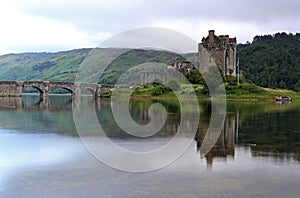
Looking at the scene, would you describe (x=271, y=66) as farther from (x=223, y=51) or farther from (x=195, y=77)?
(x=195, y=77)

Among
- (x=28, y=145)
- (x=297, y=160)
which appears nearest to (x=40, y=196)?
(x=28, y=145)

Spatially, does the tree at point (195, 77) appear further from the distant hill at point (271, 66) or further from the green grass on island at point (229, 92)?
the distant hill at point (271, 66)

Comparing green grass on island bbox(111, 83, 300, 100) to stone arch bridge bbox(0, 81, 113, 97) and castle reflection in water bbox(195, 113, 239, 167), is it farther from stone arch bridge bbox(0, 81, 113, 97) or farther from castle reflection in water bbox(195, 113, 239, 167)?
castle reflection in water bbox(195, 113, 239, 167)

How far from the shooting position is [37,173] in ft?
47.7

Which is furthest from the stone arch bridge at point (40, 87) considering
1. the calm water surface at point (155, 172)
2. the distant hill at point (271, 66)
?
the calm water surface at point (155, 172)

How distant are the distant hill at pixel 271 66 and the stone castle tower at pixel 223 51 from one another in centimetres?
2299

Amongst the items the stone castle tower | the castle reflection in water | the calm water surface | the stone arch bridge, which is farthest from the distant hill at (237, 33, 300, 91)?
the calm water surface

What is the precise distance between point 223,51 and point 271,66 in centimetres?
3745

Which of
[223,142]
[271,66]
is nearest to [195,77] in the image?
[271,66]

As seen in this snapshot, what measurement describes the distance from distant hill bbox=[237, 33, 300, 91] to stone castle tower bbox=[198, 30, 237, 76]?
22991 millimetres

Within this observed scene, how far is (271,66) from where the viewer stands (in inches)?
5017

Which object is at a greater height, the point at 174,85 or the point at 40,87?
the point at 174,85

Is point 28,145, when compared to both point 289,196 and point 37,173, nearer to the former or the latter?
point 37,173

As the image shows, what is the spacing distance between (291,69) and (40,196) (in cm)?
12152
